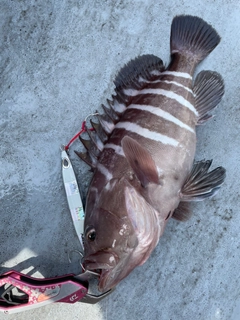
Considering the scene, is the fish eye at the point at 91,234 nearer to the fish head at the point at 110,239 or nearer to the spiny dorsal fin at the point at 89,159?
the fish head at the point at 110,239

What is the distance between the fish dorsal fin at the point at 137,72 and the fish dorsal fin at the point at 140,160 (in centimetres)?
43

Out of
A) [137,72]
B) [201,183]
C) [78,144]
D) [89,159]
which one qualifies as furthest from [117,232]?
[137,72]

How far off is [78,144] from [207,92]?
2.40ft

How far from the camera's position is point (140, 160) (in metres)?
1.44

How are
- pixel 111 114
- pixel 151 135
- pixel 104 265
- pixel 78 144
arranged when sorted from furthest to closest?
1. pixel 78 144
2. pixel 111 114
3. pixel 151 135
4. pixel 104 265

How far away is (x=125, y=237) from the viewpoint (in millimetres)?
1394

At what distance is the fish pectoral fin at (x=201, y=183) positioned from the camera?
1.65 metres

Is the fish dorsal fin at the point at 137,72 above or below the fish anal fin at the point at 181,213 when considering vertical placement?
above

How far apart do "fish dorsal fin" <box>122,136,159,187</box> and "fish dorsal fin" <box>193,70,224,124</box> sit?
454mm

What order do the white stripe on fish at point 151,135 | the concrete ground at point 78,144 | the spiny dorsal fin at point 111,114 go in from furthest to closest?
1. the concrete ground at point 78,144
2. the spiny dorsal fin at point 111,114
3. the white stripe on fish at point 151,135

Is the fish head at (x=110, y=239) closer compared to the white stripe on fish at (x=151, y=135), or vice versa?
the fish head at (x=110, y=239)

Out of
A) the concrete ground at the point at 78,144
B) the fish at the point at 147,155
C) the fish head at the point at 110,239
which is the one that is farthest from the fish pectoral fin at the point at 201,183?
the fish head at the point at 110,239

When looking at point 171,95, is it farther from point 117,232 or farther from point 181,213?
point 117,232

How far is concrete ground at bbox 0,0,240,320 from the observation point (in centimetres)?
182
